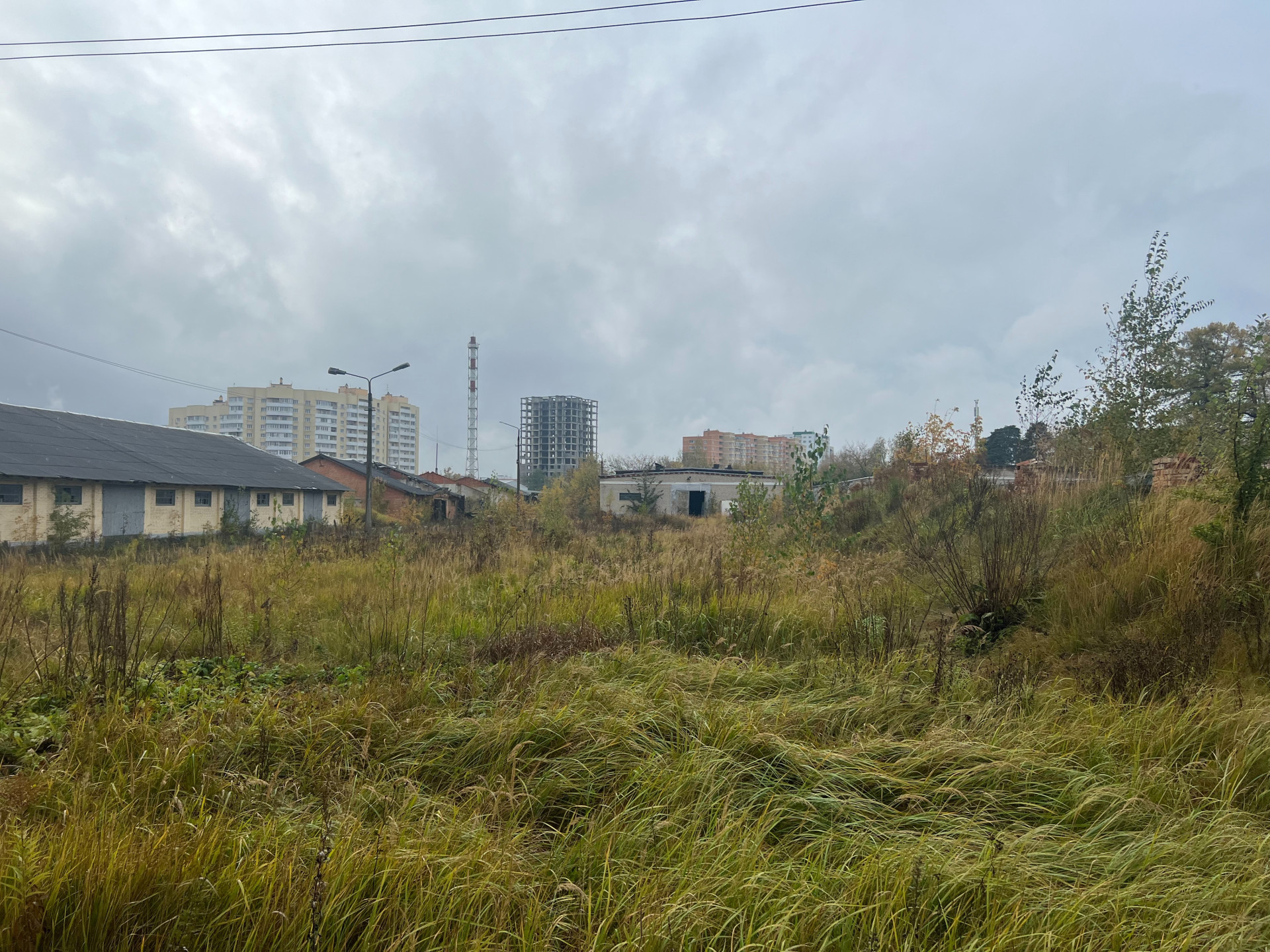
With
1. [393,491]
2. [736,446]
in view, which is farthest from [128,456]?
[736,446]

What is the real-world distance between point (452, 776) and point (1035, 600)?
5506 mm

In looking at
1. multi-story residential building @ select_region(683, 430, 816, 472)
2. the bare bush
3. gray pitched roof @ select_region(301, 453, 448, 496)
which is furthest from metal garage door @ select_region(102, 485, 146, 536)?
multi-story residential building @ select_region(683, 430, 816, 472)

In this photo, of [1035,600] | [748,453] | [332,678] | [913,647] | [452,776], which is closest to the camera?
[452,776]

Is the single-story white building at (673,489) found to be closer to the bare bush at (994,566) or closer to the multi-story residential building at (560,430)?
the bare bush at (994,566)

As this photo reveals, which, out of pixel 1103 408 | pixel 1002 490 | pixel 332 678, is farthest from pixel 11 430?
pixel 1103 408

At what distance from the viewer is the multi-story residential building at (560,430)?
294 ft

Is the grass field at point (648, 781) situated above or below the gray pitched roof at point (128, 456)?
below

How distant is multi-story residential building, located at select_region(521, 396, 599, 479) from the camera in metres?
89.5

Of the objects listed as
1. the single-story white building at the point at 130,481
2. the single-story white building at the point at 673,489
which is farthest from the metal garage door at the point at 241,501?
the single-story white building at the point at 673,489

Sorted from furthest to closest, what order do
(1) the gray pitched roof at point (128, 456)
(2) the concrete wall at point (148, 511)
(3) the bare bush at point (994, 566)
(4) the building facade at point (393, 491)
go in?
(4) the building facade at point (393, 491)
(1) the gray pitched roof at point (128, 456)
(2) the concrete wall at point (148, 511)
(3) the bare bush at point (994, 566)

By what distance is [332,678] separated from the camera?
445 centimetres

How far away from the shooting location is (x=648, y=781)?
276cm

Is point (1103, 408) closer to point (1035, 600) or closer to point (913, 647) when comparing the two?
point (1035, 600)

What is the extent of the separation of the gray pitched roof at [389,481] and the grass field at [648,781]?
38184 millimetres
